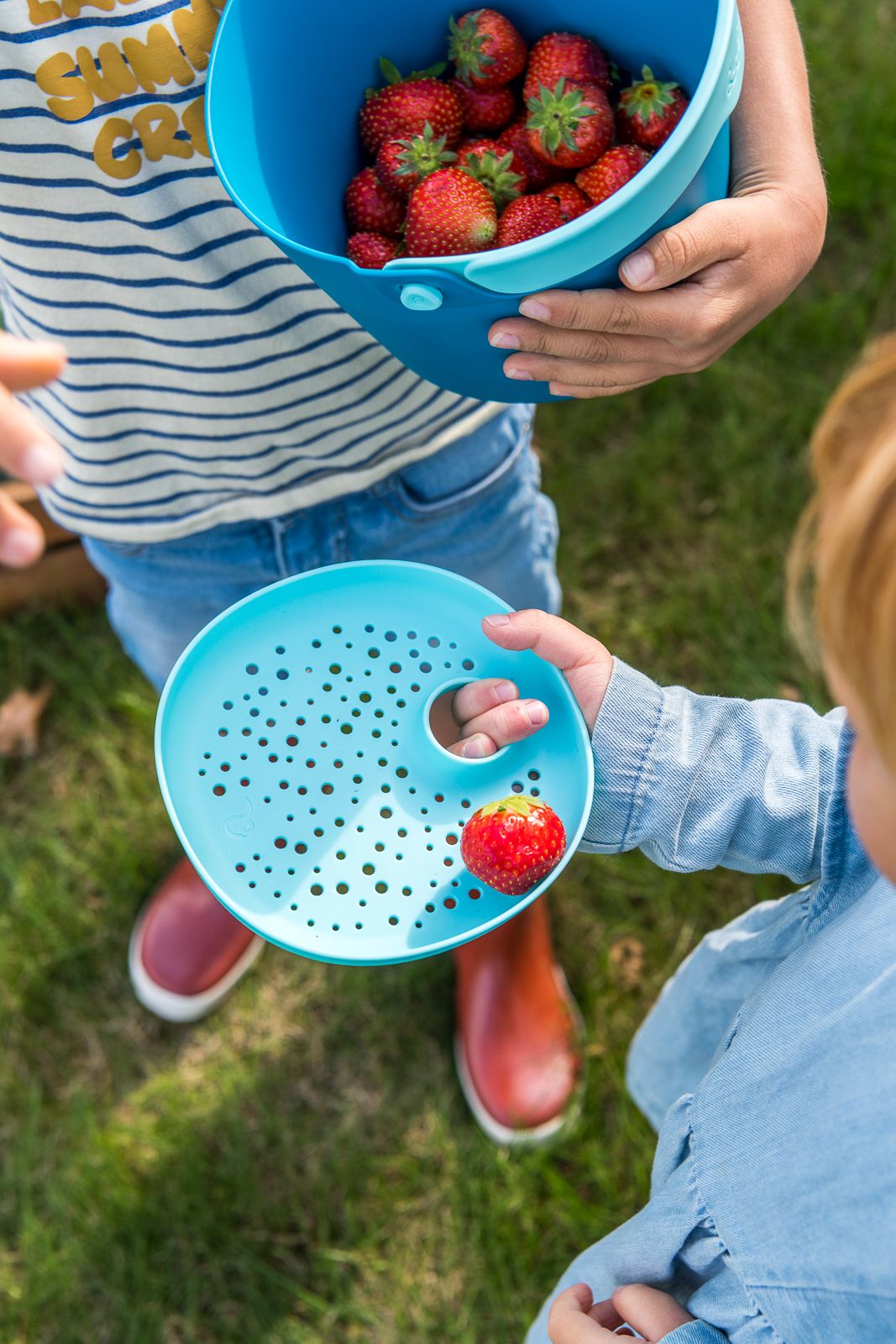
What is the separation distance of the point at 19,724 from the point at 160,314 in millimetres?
937

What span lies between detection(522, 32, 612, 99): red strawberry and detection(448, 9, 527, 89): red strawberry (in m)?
0.02

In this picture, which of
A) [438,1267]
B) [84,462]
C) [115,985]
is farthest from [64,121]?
[438,1267]

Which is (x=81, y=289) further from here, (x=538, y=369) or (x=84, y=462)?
(x=538, y=369)

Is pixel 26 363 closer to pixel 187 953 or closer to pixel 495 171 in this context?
pixel 495 171

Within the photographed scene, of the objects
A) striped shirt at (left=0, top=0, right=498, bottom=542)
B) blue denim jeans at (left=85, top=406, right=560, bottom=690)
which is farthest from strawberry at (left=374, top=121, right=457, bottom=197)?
blue denim jeans at (left=85, top=406, right=560, bottom=690)

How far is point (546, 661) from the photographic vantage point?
33.5 inches

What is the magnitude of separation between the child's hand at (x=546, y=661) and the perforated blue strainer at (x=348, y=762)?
1 cm

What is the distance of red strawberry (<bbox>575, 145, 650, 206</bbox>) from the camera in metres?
0.84

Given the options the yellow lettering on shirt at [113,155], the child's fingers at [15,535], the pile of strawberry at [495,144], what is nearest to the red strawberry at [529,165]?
the pile of strawberry at [495,144]

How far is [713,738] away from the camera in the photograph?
0.81 metres

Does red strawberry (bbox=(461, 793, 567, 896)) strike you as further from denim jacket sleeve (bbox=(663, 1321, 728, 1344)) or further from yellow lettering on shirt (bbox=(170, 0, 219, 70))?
yellow lettering on shirt (bbox=(170, 0, 219, 70))

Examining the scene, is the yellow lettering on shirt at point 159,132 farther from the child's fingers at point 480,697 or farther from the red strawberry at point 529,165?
the child's fingers at point 480,697

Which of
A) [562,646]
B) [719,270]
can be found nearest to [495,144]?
[719,270]

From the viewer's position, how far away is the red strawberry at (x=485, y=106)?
0.90m
